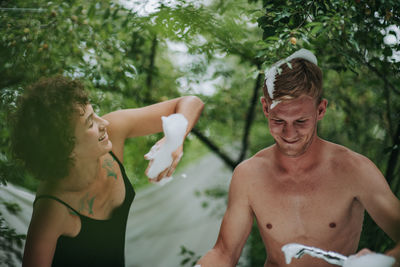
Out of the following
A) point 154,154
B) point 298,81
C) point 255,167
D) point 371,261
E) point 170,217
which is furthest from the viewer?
point 170,217

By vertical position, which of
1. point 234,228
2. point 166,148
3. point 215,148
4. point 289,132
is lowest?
point 215,148

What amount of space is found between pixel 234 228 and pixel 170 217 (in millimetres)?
1168

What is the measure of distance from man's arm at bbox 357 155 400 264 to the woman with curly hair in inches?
29.8

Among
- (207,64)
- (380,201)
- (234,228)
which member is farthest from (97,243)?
(207,64)

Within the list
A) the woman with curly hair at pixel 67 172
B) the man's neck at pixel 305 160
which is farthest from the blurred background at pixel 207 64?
the man's neck at pixel 305 160

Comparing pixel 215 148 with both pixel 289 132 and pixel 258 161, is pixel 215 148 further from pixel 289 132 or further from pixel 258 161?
pixel 289 132

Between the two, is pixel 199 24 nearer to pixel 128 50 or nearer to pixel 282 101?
pixel 128 50

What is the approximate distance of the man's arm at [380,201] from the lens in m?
1.22

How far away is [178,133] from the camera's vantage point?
1410 mm

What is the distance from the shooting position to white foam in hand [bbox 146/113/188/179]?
1375 millimetres

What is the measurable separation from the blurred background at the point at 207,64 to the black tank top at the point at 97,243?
34 centimetres

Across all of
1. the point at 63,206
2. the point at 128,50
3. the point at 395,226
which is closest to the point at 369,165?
the point at 395,226

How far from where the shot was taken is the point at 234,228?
143 centimetres

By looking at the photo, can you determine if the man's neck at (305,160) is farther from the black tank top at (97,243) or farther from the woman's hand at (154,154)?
the black tank top at (97,243)
